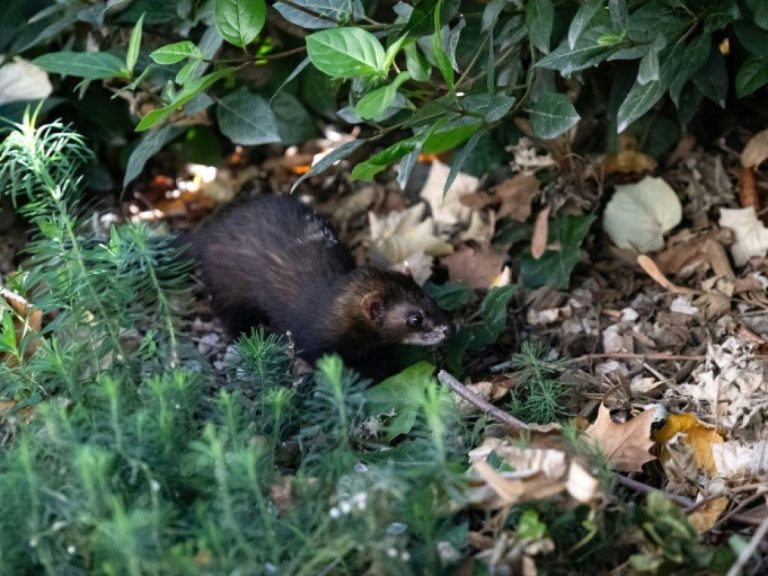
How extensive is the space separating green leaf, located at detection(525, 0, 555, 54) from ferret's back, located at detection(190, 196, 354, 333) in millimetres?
1363

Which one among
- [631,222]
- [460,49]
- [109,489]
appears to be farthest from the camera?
[631,222]

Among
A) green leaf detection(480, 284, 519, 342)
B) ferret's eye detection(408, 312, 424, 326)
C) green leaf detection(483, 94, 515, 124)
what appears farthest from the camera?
ferret's eye detection(408, 312, 424, 326)

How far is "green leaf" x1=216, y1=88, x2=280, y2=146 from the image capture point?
14.1 feet

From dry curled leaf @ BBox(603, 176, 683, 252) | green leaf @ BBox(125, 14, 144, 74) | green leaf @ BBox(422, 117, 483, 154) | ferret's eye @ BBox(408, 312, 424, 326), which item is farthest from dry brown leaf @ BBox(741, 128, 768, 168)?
green leaf @ BBox(125, 14, 144, 74)

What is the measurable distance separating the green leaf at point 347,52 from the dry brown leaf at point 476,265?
1456 mm

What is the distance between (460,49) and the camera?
434cm

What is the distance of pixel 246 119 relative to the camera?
436 centimetres

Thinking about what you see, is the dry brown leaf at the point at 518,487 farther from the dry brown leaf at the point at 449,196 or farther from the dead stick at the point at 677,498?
the dry brown leaf at the point at 449,196

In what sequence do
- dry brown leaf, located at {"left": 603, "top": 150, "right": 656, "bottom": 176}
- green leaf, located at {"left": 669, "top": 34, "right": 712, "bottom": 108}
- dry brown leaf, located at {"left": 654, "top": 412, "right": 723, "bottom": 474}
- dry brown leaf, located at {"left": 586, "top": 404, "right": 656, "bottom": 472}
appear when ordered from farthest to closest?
dry brown leaf, located at {"left": 603, "top": 150, "right": 656, "bottom": 176}
green leaf, located at {"left": 669, "top": 34, "right": 712, "bottom": 108}
dry brown leaf, located at {"left": 654, "top": 412, "right": 723, "bottom": 474}
dry brown leaf, located at {"left": 586, "top": 404, "right": 656, "bottom": 472}

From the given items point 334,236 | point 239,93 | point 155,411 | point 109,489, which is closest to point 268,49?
point 239,93

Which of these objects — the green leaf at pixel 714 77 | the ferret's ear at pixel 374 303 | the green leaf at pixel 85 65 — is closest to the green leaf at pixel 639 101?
the green leaf at pixel 714 77

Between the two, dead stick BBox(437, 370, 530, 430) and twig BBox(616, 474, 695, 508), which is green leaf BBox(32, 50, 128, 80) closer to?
dead stick BBox(437, 370, 530, 430)

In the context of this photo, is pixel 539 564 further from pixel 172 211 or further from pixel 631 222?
pixel 172 211

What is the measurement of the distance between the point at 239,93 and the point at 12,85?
40.3 inches
